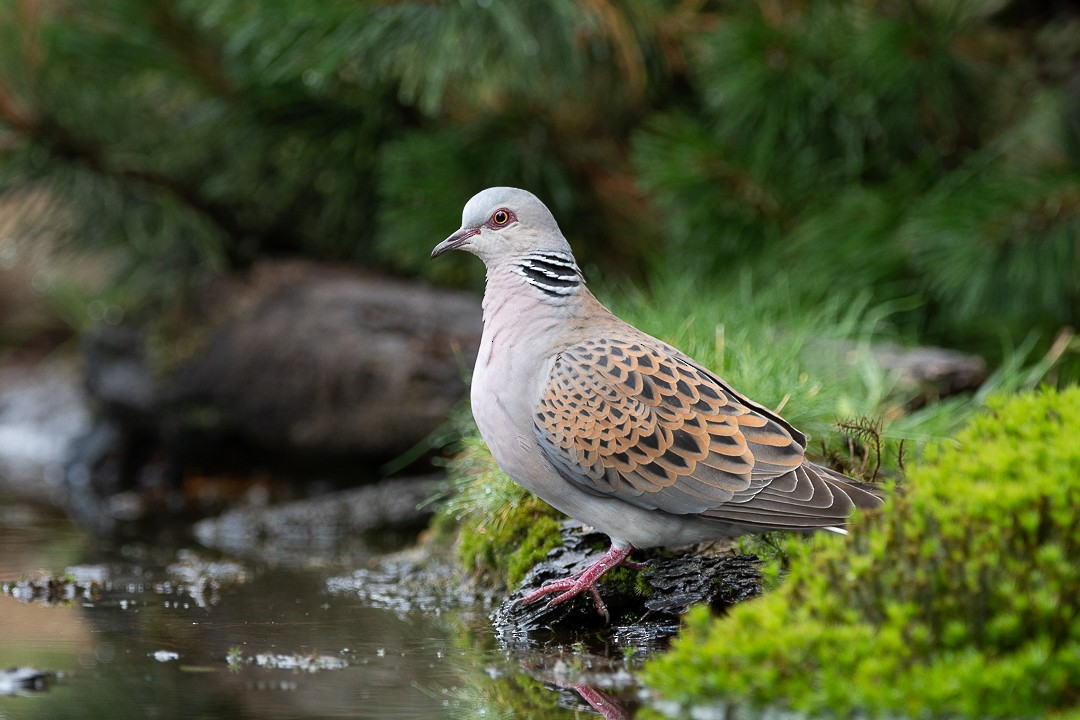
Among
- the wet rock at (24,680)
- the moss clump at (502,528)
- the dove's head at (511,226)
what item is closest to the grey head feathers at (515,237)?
the dove's head at (511,226)

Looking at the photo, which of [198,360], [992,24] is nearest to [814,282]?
[992,24]

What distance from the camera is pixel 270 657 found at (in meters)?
3.50

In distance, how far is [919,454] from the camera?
4.63 m

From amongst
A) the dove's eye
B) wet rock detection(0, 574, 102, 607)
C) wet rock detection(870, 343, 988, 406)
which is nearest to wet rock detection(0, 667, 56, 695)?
wet rock detection(0, 574, 102, 607)

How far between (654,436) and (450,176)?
11.7 ft

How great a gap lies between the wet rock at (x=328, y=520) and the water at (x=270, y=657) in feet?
3.36

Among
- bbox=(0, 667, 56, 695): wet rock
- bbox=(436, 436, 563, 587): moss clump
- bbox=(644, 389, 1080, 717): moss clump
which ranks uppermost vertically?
bbox=(436, 436, 563, 587): moss clump

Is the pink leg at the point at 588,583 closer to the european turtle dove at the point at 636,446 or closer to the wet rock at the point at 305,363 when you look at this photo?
the european turtle dove at the point at 636,446

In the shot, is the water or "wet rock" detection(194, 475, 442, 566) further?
"wet rock" detection(194, 475, 442, 566)

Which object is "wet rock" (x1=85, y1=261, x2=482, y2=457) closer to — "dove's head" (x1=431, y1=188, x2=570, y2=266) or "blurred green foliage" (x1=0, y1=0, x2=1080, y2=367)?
"blurred green foliage" (x1=0, y1=0, x2=1080, y2=367)

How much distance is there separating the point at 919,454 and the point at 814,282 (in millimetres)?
2083

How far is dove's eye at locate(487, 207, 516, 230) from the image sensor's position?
414cm

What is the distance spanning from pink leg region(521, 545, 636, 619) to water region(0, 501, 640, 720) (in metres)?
0.20

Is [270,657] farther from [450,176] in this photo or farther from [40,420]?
[40,420]
